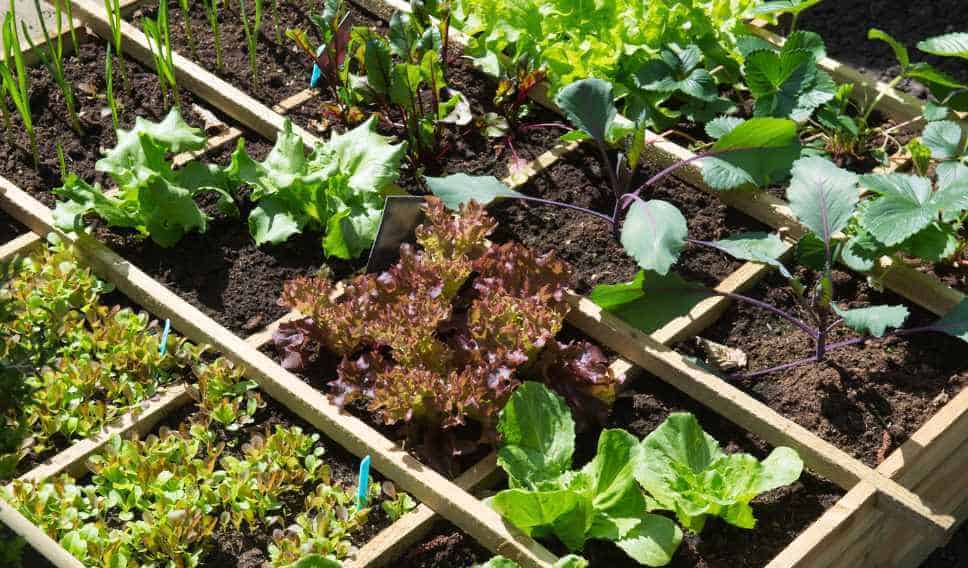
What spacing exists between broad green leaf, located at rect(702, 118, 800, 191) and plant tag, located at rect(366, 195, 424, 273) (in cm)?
84

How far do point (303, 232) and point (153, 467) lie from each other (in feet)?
3.29

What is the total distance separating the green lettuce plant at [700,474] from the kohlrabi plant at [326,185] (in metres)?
1.05

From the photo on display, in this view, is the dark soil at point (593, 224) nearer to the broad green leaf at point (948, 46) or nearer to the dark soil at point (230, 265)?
the dark soil at point (230, 265)

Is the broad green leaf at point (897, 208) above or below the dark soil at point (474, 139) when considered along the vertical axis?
above

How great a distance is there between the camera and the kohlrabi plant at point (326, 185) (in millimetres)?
3498

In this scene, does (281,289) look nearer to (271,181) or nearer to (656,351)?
(271,181)

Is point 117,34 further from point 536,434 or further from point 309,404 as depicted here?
point 536,434

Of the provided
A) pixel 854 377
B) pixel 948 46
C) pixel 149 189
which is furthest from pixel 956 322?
pixel 149 189

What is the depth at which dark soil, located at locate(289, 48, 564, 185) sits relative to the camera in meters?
3.88

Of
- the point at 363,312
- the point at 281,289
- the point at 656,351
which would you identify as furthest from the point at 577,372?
the point at 281,289

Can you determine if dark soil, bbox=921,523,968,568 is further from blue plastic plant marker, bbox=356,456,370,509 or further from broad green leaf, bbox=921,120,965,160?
blue plastic plant marker, bbox=356,456,370,509

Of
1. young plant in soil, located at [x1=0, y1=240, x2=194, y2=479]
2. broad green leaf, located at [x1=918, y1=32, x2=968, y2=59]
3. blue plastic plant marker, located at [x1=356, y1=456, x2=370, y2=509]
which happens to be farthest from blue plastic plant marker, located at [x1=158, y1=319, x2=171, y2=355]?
broad green leaf, located at [x1=918, y1=32, x2=968, y2=59]

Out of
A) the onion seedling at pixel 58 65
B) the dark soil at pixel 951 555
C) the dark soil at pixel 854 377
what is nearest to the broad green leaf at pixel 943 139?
the dark soil at pixel 854 377

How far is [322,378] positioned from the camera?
10.7 feet
